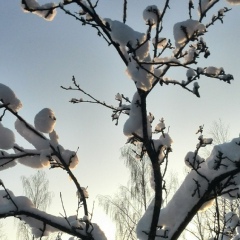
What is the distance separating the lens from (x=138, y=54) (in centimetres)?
208

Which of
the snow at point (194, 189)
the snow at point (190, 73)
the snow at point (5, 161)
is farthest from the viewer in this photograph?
the snow at point (5, 161)

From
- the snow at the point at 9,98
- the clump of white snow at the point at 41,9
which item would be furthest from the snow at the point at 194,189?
the clump of white snow at the point at 41,9

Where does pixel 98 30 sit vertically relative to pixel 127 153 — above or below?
below

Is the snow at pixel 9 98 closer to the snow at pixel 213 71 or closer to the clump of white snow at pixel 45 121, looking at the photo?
the clump of white snow at pixel 45 121

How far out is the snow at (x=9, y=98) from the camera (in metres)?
2.41

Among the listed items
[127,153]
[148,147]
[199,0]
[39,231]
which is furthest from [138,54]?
[127,153]

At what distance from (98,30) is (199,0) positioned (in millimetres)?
1008

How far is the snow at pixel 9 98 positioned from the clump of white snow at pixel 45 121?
19 cm

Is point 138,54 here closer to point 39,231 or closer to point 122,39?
point 122,39

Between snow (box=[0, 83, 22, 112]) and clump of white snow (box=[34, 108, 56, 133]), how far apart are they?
195 mm

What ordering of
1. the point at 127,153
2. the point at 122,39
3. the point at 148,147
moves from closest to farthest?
the point at 122,39, the point at 148,147, the point at 127,153

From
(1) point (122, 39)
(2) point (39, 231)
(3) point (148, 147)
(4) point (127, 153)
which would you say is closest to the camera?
(1) point (122, 39)

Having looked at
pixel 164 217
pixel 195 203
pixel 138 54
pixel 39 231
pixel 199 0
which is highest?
pixel 199 0

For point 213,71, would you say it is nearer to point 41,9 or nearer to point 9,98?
point 41,9
